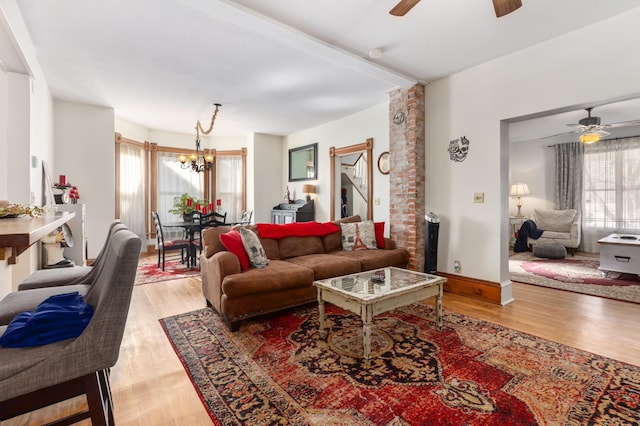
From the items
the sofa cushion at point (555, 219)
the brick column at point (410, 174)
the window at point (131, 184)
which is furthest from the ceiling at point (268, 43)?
the sofa cushion at point (555, 219)

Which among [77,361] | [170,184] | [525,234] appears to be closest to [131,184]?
[170,184]

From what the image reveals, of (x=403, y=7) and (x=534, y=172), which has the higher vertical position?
(x=403, y=7)

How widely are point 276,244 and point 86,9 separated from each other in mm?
2896

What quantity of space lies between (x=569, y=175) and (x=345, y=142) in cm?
531

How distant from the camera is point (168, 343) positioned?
8.21 feet

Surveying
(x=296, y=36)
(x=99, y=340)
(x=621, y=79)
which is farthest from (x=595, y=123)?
(x=99, y=340)

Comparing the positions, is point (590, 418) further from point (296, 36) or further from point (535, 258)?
point (535, 258)

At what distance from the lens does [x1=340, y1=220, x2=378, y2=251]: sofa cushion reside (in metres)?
4.29

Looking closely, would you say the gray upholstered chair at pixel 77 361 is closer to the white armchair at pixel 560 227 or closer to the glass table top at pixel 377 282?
the glass table top at pixel 377 282

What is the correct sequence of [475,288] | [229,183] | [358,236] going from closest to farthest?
[475,288] < [358,236] < [229,183]

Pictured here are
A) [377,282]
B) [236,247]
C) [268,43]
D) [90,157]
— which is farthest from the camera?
[90,157]

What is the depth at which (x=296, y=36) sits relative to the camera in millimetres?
2914

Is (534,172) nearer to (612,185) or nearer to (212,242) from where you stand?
(612,185)

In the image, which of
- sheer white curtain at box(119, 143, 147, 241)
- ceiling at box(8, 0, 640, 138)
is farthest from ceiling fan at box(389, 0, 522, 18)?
sheer white curtain at box(119, 143, 147, 241)
